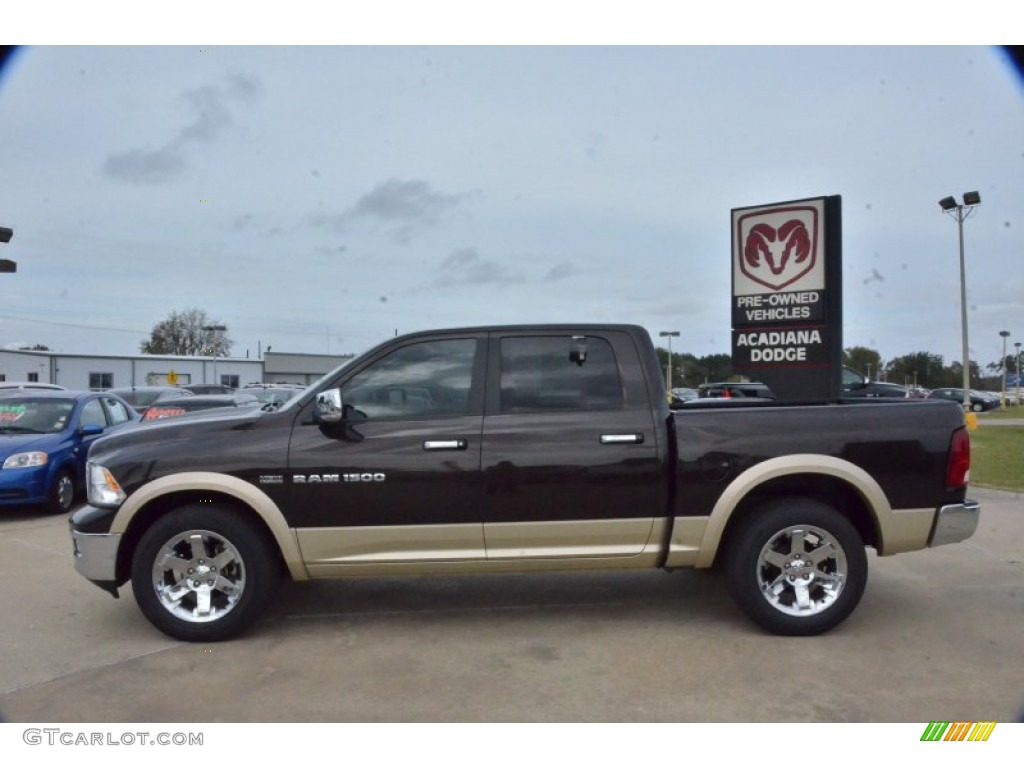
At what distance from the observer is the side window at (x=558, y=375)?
4.93m

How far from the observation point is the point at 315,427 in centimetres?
482

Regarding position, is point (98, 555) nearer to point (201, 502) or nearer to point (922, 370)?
point (201, 502)

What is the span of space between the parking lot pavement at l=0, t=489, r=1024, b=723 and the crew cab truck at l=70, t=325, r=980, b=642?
39 cm

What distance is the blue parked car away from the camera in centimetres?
879

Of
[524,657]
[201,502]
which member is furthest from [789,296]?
[201,502]

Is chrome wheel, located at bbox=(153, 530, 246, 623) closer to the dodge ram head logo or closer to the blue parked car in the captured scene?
the blue parked car

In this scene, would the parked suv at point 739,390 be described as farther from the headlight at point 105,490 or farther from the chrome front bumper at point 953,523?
the headlight at point 105,490

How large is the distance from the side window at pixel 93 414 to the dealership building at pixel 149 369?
133 ft

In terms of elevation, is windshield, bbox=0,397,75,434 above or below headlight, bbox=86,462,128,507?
above

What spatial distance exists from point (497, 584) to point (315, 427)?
2.09 m

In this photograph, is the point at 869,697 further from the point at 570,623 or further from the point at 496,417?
the point at 496,417

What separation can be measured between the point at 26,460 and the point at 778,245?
9.20m

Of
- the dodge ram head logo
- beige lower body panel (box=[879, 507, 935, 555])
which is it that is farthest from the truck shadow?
the dodge ram head logo

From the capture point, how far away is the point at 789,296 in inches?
396
